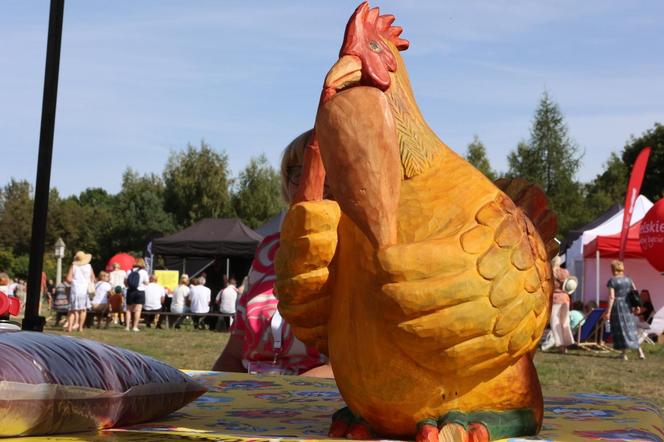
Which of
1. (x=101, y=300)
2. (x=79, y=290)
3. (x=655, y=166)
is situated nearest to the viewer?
(x=79, y=290)

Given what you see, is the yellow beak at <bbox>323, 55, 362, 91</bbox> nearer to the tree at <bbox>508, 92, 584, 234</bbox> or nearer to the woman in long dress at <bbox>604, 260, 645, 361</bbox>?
the woman in long dress at <bbox>604, 260, 645, 361</bbox>

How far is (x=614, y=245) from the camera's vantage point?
11.4m

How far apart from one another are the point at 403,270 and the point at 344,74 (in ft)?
0.90

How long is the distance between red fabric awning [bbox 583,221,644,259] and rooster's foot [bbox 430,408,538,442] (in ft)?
34.5

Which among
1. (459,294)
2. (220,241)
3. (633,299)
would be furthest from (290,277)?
(220,241)

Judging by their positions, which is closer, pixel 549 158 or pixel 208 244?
pixel 208 244

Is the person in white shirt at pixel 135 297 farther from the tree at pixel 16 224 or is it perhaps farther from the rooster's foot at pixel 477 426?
the tree at pixel 16 224

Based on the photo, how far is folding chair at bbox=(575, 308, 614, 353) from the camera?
9538 millimetres

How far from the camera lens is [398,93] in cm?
122

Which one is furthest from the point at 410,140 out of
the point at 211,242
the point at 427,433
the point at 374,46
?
the point at 211,242

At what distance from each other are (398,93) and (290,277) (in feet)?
1.05

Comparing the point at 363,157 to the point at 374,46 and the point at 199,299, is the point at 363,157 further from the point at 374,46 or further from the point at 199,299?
the point at 199,299

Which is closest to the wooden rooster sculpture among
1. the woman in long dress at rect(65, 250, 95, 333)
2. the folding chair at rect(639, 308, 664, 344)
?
the woman in long dress at rect(65, 250, 95, 333)

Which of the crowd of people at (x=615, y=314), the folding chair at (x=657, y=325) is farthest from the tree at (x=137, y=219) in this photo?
the crowd of people at (x=615, y=314)
